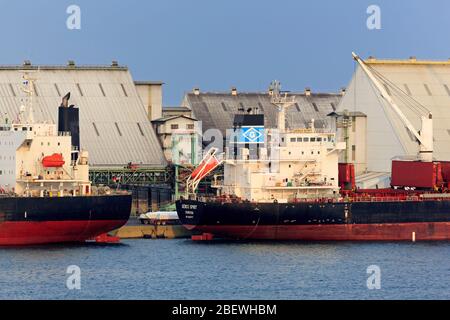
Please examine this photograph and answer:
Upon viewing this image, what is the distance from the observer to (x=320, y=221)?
285ft

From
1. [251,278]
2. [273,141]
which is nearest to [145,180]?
[273,141]

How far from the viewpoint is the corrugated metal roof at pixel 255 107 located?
4343 inches

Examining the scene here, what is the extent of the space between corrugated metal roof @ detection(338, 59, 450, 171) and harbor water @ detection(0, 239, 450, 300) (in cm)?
1335

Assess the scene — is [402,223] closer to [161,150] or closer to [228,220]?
[228,220]

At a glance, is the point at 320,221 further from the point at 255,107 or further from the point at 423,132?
the point at 255,107

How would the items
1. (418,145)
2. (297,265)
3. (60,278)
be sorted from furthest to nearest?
(418,145) < (297,265) < (60,278)

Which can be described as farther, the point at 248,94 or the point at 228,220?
the point at 248,94

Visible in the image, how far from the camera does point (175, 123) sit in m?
103

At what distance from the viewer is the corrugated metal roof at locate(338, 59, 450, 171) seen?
9875 cm

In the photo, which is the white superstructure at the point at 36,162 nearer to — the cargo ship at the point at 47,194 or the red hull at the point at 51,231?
the cargo ship at the point at 47,194

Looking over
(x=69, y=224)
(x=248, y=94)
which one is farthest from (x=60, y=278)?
(x=248, y=94)

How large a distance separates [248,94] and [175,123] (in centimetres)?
1284

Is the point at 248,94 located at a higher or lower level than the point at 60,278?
higher

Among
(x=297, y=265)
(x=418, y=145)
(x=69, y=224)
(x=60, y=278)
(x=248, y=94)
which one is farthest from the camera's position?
(x=248, y=94)
